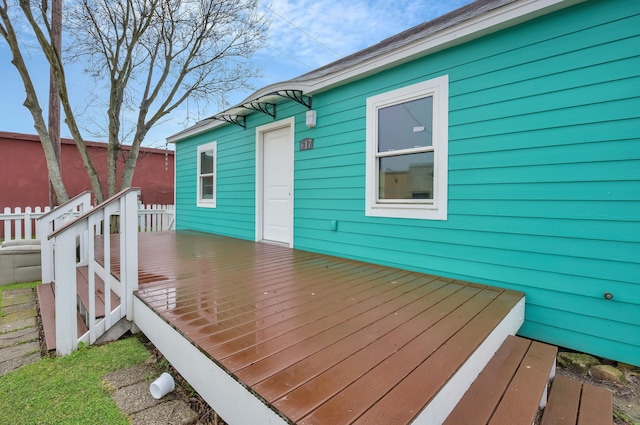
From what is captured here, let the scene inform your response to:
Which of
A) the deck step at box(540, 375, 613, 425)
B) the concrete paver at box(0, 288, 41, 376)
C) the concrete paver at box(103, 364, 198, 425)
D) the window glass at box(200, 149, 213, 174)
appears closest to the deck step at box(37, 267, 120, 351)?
the concrete paver at box(0, 288, 41, 376)

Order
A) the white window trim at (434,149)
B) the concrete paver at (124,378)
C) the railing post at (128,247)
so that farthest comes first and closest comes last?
1. the white window trim at (434,149)
2. the railing post at (128,247)
3. the concrete paver at (124,378)

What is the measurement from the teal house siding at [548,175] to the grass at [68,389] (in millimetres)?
2669

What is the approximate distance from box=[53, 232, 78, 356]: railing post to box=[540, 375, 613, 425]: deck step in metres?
2.90

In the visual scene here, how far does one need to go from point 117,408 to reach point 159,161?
36.3ft

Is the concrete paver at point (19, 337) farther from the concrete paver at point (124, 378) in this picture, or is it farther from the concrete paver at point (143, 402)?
the concrete paver at point (143, 402)

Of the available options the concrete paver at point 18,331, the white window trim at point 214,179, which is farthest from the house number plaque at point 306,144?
the concrete paver at point 18,331

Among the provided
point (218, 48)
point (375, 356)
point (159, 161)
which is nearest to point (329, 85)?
point (375, 356)

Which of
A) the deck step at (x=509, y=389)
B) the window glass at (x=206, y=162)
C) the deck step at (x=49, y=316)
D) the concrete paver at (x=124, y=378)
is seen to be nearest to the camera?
the deck step at (x=509, y=389)

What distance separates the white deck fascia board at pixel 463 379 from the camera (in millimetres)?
1131

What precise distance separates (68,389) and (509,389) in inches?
93.7

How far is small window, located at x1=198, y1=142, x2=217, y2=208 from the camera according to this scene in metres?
6.50

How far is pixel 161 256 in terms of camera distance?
3.98 m

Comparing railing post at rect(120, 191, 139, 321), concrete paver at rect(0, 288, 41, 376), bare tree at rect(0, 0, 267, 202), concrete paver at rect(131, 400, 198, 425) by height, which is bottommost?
concrete paver at rect(0, 288, 41, 376)

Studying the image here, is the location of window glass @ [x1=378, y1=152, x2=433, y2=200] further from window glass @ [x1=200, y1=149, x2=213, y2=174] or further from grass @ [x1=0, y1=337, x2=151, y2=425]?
window glass @ [x1=200, y1=149, x2=213, y2=174]
